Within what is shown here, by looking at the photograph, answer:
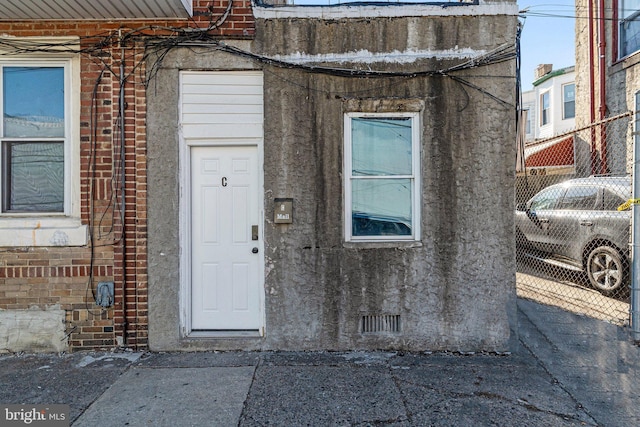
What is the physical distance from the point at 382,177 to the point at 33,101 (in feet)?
13.6

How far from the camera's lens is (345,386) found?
157 inches

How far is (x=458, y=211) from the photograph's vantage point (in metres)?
4.85

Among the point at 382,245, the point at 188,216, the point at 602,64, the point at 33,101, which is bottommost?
the point at 382,245

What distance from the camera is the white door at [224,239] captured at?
4988 mm

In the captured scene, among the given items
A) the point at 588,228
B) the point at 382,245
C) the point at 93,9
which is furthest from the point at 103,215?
the point at 588,228

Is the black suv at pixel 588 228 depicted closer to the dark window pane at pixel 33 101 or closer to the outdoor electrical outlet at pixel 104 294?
the outdoor electrical outlet at pixel 104 294

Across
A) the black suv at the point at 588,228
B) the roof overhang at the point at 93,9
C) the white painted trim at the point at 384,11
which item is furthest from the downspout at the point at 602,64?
the roof overhang at the point at 93,9

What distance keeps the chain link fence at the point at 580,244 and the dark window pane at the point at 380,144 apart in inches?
58.2

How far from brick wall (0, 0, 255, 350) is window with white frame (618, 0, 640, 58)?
9594mm

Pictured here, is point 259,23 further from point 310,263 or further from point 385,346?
point 385,346

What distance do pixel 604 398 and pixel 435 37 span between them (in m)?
4.03

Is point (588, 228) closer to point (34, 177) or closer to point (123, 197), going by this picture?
point (123, 197)

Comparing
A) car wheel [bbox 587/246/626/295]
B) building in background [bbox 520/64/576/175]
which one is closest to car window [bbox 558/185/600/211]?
car wheel [bbox 587/246/626/295]

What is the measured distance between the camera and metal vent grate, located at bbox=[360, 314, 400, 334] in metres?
4.89
